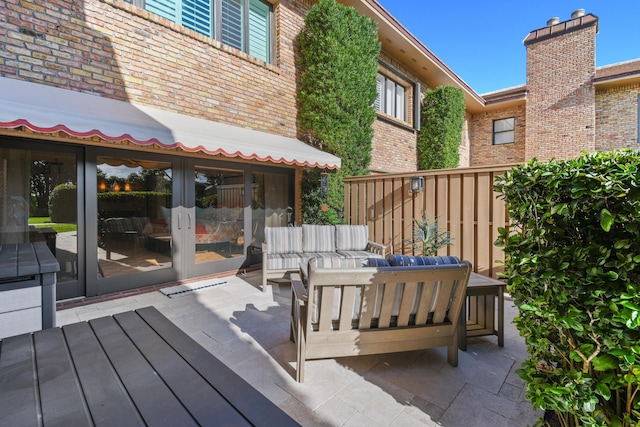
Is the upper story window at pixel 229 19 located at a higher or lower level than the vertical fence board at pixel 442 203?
higher

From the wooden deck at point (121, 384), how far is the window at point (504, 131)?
70.4 ft

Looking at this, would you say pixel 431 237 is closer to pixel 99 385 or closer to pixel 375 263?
pixel 375 263

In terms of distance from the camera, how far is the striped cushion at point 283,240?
682 cm

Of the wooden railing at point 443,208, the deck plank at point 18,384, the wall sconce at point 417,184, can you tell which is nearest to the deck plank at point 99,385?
the deck plank at point 18,384

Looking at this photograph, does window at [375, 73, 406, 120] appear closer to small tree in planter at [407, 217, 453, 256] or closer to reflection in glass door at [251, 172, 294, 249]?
reflection in glass door at [251, 172, 294, 249]

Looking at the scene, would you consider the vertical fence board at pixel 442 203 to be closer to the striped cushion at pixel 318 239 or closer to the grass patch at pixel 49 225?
the striped cushion at pixel 318 239

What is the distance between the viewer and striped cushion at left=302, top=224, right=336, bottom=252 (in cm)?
713

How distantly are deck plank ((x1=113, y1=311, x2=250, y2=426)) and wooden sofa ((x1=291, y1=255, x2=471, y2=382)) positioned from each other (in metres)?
1.36

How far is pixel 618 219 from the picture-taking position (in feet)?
5.03

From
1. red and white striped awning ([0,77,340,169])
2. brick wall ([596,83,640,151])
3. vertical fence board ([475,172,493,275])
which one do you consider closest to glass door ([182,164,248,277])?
red and white striped awning ([0,77,340,169])

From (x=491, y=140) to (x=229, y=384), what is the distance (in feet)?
71.1

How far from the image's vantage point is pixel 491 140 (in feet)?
62.3

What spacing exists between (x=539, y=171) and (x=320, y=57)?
8144mm

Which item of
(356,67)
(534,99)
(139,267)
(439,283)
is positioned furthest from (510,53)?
(139,267)
